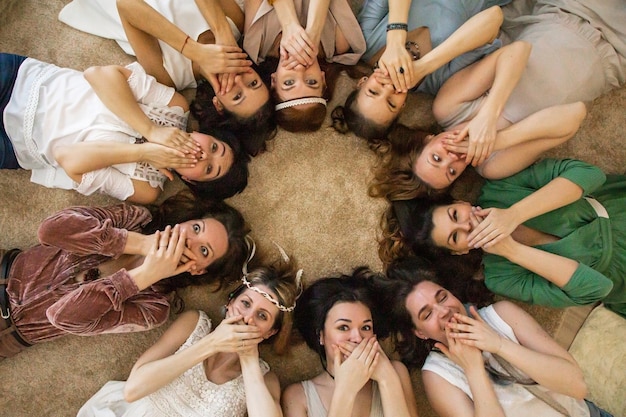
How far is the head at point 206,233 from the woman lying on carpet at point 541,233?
2.04 ft

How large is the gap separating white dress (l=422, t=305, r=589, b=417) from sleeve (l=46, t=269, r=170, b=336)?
1.09 metres

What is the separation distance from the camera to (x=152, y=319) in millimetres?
1798

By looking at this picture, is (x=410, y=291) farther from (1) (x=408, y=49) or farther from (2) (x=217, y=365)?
(1) (x=408, y=49)

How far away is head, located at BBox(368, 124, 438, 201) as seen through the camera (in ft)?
6.14

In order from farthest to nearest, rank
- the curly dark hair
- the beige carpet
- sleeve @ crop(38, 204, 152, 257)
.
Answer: the beige carpet < the curly dark hair < sleeve @ crop(38, 204, 152, 257)

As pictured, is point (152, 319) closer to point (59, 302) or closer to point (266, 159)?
point (59, 302)

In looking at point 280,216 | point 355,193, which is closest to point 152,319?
point 280,216

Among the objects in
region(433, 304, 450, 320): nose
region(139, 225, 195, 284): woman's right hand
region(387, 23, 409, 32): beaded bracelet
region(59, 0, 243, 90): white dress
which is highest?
region(387, 23, 409, 32): beaded bracelet

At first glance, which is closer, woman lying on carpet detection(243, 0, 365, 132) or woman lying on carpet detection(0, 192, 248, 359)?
woman lying on carpet detection(0, 192, 248, 359)

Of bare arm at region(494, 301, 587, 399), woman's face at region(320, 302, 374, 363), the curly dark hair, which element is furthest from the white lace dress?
bare arm at region(494, 301, 587, 399)

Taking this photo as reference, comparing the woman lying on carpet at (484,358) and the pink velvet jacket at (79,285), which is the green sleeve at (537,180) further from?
the pink velvet jacket at (79,285)

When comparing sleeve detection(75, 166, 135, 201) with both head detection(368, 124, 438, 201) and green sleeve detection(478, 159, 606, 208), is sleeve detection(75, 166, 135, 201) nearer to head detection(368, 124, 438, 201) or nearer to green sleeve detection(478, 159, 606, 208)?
head detection(368, 124, 438, 201)

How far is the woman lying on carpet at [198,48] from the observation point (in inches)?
68.6

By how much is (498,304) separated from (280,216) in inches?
35.5
